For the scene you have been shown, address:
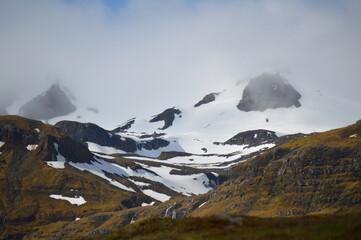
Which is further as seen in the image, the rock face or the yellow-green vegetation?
the rock face

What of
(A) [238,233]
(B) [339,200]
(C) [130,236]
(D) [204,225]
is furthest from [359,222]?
(B) [339,200]

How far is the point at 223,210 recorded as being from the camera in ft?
634

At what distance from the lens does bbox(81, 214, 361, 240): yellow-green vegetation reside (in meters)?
39.4

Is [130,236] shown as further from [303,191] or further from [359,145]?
[359,145]

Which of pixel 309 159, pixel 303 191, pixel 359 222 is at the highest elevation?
pixel 309 159

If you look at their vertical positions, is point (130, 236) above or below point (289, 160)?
below

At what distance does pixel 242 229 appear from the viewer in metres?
44.4

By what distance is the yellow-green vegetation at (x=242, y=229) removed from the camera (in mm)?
39375

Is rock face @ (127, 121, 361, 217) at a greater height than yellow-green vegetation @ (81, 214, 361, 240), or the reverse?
rock face @ (127, 121, 361, 217)

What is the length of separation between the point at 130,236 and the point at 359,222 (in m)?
24.4

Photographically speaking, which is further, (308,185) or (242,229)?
(308,185)

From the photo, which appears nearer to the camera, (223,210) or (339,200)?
(339,200)

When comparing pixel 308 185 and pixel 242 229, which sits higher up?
pixel 308 185

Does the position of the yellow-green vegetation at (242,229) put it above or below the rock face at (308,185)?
below
